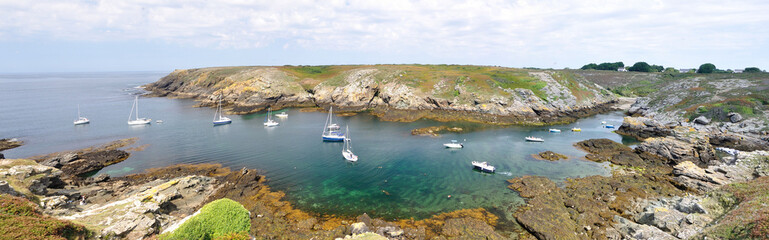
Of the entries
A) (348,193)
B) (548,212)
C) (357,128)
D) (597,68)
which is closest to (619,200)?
(548,212)

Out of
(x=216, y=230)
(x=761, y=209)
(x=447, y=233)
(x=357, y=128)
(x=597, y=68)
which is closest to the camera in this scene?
(x=216, y=230)

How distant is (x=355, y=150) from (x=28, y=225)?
3993 cm

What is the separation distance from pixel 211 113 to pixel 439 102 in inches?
2810

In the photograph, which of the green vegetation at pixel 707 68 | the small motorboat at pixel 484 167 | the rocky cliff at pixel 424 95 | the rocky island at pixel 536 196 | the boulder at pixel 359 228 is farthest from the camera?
the green vegetation at pixel 707 68

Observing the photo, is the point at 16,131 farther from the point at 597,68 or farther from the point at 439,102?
the point at 597,68

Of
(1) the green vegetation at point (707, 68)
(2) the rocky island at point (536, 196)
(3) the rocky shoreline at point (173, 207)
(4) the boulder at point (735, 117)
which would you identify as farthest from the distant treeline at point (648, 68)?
(3) the rocky shoreline at point (173, 207)

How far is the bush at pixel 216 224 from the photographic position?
1589 centimetres

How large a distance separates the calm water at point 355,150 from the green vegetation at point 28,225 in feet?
58.2

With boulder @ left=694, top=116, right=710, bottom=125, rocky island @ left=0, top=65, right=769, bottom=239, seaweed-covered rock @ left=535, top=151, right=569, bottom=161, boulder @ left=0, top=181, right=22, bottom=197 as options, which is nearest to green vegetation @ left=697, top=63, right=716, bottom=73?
rocky island @ left=0, top=65, right=769, bottom=239

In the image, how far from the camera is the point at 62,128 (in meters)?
64.1

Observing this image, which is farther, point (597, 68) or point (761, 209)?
point (597, 68)

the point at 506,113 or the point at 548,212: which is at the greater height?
the point at 506,113

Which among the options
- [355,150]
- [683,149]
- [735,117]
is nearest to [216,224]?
[355,150]

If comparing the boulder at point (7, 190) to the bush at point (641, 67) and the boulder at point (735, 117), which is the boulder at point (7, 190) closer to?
the boulder at point (735, 117)
